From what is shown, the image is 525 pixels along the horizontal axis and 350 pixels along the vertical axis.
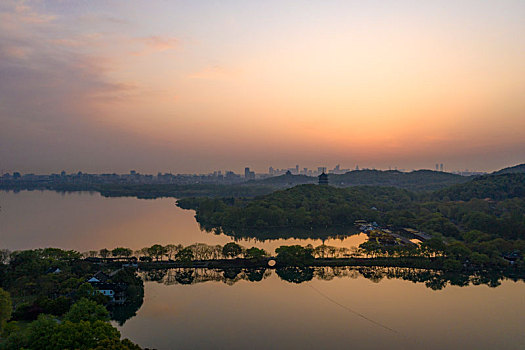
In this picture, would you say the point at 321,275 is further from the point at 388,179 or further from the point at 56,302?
the point at 388,179

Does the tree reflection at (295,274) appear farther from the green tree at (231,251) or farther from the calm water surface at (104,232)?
the calm water surface at (104,232)

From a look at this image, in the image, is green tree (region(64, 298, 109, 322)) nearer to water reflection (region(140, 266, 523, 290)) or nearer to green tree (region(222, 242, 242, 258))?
water reflection (region(140, 266, 523, 290))

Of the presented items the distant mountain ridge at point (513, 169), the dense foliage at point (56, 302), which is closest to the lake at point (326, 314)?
the dense foliage at point (56, 302)

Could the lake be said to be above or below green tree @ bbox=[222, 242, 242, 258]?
below

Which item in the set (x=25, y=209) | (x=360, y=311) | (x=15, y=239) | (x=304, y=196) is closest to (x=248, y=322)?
(x=360, y=311)

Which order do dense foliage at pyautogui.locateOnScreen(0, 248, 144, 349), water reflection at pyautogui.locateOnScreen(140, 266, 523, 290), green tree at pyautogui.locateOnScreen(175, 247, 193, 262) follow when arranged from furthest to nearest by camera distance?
green tree at pyautogui.locateOnScreen(175, 247, 193, 262) → water reflection at pyautogui.locateOnScreen(140, 266, 523, 290) → dense foliage at pyautogui.locateOnScreen(0, 248, 144, 349)

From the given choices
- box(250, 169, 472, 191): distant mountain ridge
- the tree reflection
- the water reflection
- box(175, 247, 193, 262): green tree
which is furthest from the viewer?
box(250, 169, 472, 191): distant mountain ridge

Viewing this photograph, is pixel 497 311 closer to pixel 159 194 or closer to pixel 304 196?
pixel 304 196

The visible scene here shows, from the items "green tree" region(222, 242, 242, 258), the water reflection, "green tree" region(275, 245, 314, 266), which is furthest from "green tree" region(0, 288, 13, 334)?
"green tree" region(275, 245, 314, 266)

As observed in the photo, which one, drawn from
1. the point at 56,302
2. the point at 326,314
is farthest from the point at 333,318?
the point at 56,302

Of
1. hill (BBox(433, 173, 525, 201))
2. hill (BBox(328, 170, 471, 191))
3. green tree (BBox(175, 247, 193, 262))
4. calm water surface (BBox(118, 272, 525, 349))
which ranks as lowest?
calm water surface (BBox(118, 272, 525, 349))
